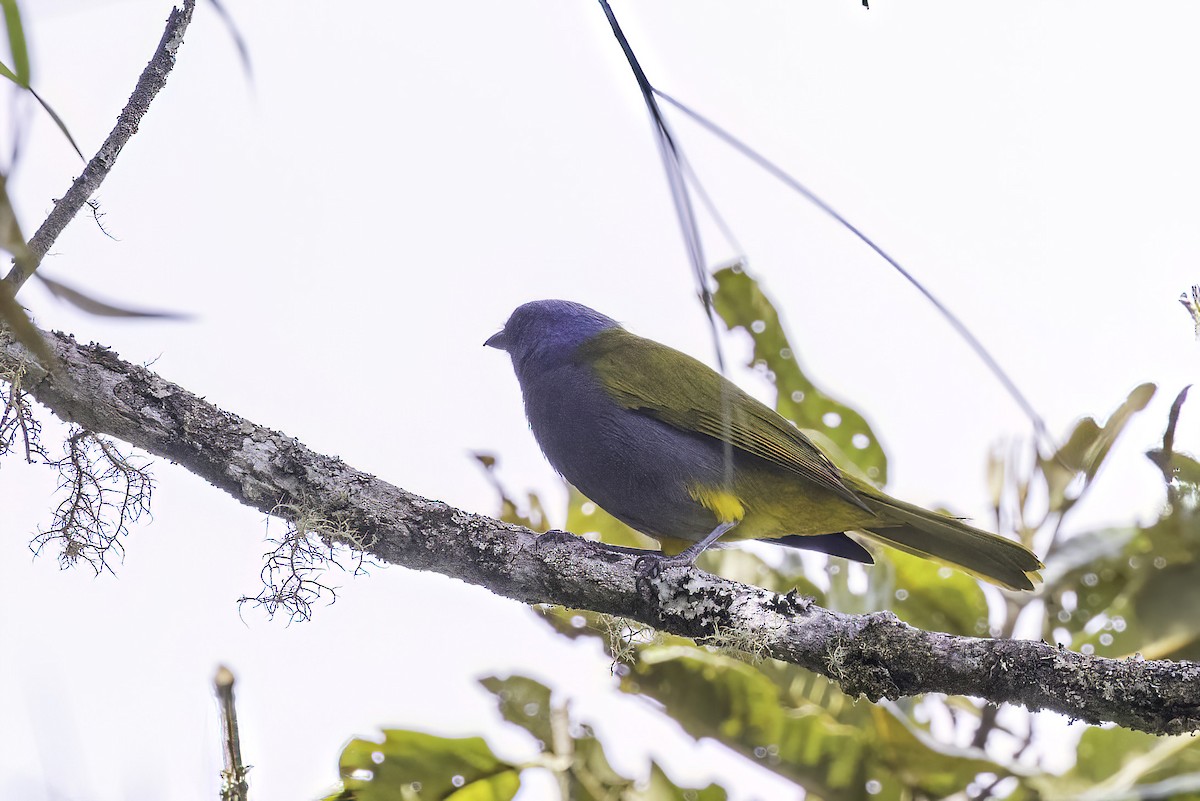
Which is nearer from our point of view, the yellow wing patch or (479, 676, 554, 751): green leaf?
the yellow wing patch

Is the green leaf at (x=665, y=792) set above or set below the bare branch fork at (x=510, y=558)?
below

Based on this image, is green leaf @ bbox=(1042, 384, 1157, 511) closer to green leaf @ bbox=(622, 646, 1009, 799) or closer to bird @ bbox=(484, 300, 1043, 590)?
bird @ bbox=(484, 300, 1043, 590)

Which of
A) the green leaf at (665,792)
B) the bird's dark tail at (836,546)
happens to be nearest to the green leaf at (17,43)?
the green leaf at (665,792)

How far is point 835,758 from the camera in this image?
2.78m

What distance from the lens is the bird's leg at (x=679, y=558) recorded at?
7.20 ft

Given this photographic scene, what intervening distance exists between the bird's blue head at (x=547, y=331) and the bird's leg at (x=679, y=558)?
750 millimetres

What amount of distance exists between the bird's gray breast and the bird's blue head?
0.28 meters

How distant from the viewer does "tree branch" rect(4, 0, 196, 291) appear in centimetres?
179

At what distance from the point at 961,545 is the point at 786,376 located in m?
0.97

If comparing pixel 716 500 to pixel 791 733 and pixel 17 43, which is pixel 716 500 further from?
pixel 17 43

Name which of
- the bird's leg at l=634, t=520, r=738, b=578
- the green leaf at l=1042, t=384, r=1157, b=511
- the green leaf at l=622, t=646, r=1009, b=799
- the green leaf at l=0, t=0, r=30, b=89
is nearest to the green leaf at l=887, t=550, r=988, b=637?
the green leaf at l=622, t=646, r=1009, b=799

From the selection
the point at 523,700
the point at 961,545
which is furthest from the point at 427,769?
the point at 961,545

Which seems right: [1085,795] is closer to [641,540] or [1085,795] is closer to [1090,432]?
[1090,432]

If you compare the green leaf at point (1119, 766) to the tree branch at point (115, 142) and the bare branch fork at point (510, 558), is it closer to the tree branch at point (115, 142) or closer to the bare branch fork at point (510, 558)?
the bare branch fork at point (510, 558)
